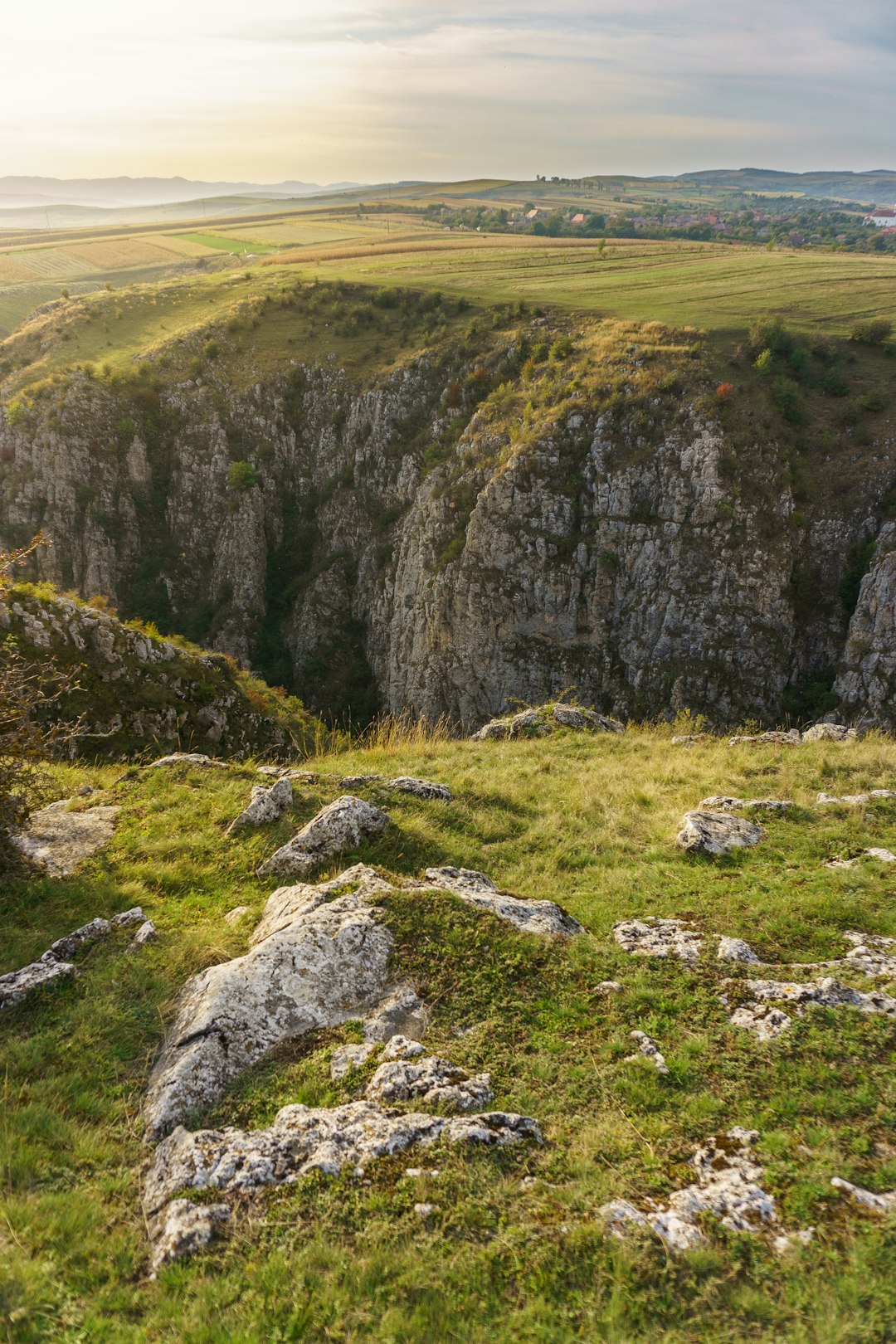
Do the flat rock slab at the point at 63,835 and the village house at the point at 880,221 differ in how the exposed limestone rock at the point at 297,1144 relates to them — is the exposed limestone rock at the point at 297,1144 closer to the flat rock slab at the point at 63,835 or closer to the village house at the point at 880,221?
the flat rock slab at the point at 63,835

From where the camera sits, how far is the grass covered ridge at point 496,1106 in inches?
155

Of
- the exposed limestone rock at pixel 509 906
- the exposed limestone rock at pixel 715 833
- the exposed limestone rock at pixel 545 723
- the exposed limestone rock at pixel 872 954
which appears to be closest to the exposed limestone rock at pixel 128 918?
the exposed limestone rock at pixel 509 906

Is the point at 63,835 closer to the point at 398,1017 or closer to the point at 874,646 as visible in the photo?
the point at 398,1017

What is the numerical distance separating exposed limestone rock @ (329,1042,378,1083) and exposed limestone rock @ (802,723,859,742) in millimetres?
14583

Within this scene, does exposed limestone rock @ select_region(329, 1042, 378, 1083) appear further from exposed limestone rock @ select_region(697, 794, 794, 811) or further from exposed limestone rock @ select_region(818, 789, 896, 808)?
exposed limestone rock @ select_region(818, 789, 896, 808)

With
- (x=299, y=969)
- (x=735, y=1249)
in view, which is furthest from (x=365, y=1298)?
(x=299, y=969)

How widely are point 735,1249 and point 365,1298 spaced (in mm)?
2433

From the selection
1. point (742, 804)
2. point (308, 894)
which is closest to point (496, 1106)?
point (308, 894)

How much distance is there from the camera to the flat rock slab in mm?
9172

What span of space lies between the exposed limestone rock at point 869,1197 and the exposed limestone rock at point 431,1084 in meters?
2.64

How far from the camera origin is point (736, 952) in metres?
7.50

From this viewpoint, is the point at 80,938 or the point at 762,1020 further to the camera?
the point at 80,938

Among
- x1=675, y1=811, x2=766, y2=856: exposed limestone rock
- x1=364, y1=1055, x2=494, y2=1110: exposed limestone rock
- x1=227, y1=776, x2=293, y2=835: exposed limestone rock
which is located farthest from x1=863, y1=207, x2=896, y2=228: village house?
x1=364, y1=1055, x2=494, y2=1110: exposed limestone rock

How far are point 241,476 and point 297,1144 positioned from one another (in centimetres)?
5638
